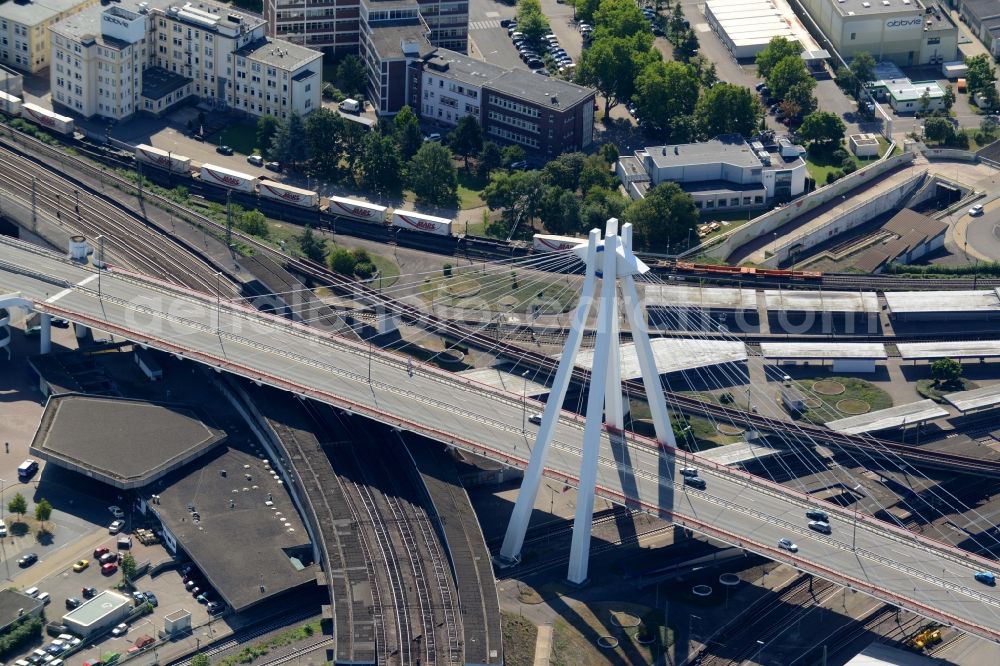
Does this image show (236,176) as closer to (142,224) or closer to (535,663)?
(142,224)

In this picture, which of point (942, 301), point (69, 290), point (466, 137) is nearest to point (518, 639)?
point (69, 290)

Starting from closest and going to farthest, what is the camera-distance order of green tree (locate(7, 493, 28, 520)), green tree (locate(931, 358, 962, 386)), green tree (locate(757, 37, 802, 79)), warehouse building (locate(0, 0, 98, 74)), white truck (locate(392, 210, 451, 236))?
green tree (locate(7, 493, 28, 520))
green tree (locate(931, 358, 962, 386))
white truck (locate(392, 210, 451, 236))
warehouse building (locate(0, 0, 98, 74))
green tree (locate(757, 37, 802, 79))

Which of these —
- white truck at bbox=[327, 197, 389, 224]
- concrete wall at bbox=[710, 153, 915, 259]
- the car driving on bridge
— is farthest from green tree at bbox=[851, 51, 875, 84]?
the car driving on bridge

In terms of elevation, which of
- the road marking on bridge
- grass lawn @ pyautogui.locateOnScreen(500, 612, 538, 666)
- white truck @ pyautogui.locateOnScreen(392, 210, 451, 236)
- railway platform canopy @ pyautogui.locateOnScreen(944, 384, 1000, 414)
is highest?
white truck @ pyautogui.locateOnScreen(392, 210, 451, 236)

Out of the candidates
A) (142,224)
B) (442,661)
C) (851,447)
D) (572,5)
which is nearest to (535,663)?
(442,661)

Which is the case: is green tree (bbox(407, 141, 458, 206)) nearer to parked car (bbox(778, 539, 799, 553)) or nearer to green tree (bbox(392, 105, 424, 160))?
green tree (bbox(392, 105, 424, 160))

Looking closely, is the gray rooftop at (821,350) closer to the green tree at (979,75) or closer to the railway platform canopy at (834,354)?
the railway platform canopy at (834,354)
